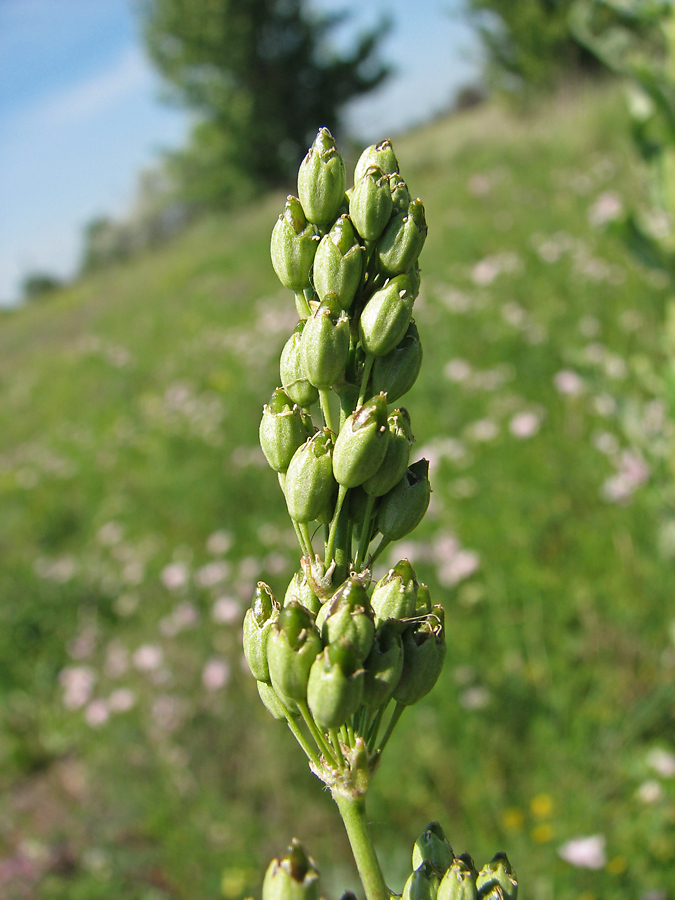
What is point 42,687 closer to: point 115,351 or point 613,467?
point 613,467

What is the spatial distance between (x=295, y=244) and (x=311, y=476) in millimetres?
382

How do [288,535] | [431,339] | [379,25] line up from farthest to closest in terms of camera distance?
[379,25] < [431,339] < [288,535]

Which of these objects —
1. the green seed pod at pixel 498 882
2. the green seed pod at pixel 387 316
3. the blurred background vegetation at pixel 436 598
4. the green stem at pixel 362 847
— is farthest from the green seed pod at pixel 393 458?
the blurred background vegetation at pixel 436 598

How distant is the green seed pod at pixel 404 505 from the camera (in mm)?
1040

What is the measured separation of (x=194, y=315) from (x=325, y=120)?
18.5 m

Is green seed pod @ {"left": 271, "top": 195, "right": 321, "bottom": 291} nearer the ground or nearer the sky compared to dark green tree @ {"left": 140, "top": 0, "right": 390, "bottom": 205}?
nearer the ground

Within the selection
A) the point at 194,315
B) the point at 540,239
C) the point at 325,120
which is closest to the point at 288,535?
the point at 540,239

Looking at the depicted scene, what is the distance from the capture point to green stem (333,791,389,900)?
0.94 metres

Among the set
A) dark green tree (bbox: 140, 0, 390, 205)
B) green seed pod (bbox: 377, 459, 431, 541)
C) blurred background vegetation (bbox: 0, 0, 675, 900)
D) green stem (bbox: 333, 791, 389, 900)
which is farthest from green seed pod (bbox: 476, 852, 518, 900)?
dark green tree (bbox: 140, 0, 390, 205)

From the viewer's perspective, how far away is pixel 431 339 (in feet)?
20.7

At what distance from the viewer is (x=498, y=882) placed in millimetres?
961

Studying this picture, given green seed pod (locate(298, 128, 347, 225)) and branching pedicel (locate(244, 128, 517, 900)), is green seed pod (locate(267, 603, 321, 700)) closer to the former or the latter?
branching pedicel (locate(244, 128, 517, 900))

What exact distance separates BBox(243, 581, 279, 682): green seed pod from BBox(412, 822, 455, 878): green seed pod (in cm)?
34

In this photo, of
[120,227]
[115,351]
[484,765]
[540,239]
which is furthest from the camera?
[120,227]
